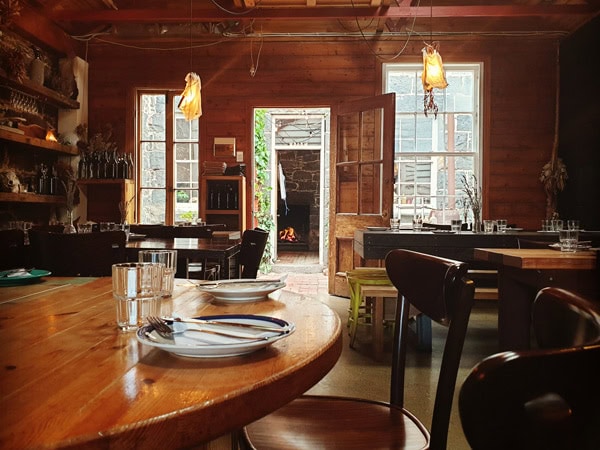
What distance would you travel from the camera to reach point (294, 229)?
12.6 m

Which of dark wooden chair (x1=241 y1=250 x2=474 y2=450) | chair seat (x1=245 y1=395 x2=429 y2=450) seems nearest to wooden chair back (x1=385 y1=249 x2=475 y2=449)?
dark wooden chair (x1=241 y1=250 x2=474 y2=450)

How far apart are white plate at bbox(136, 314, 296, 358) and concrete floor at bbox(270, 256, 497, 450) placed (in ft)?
4.78

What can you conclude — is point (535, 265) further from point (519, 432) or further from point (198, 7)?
point (198, 7)

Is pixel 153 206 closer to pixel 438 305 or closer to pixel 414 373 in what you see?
pixel 414 373

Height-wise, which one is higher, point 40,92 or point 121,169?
point 40,92

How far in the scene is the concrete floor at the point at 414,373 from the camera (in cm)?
279

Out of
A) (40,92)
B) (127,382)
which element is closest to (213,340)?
(127,382)

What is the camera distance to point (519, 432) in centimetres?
39

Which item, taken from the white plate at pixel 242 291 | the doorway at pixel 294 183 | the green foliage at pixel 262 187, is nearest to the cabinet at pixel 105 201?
the green foliage at pixel 262 187

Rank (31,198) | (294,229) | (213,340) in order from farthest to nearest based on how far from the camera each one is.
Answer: (294,229) < (31,198) < (213,340)

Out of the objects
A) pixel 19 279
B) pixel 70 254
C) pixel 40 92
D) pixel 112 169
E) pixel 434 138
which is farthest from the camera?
pixel 434 138

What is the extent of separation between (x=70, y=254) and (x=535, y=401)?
8.25 ft

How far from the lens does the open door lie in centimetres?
611

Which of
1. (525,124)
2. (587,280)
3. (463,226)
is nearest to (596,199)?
(525,124)
